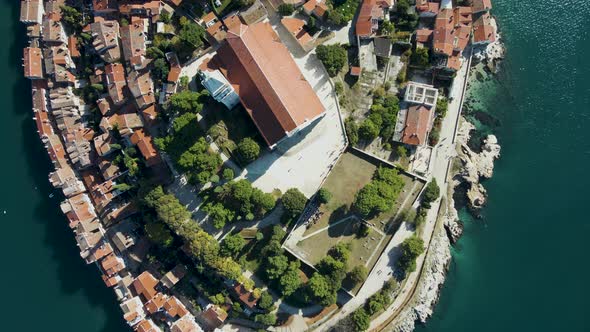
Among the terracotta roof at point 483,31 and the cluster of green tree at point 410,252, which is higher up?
the terracotta roof at point 483,31

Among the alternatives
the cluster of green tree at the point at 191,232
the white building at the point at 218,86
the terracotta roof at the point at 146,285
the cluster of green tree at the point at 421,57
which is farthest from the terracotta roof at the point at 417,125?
the terracotta roof at the point at 146,285

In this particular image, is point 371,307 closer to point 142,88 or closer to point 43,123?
point 142,88

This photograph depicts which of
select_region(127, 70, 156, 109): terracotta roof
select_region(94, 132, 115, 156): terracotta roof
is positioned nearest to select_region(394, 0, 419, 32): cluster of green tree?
select_region(127, 70, 156, 109): terracotta roof

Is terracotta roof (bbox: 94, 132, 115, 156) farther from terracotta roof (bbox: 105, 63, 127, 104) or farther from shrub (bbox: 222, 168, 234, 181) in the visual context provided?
shrub (bbox: 222, 168, 234, 181)

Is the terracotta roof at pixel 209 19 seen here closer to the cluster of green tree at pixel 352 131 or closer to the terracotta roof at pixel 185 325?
the cluster of green tree at pixel 352 131

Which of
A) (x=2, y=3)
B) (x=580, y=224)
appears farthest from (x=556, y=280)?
(x=2, y=3)

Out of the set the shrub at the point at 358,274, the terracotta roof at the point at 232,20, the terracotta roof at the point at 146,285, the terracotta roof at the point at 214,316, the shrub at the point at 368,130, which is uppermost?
the terracotta roof at the point at 232,20

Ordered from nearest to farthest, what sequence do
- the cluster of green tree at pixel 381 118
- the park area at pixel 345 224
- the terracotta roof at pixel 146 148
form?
1. the cluster of green tree at pixel 381 118
2. the park area at pixel 345 224
3. the terracotta roof at pixel 146 148

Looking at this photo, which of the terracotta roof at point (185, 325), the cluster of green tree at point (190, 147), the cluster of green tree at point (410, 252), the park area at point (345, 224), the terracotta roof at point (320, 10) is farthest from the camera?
the terracotta roof at point (185, 325)
